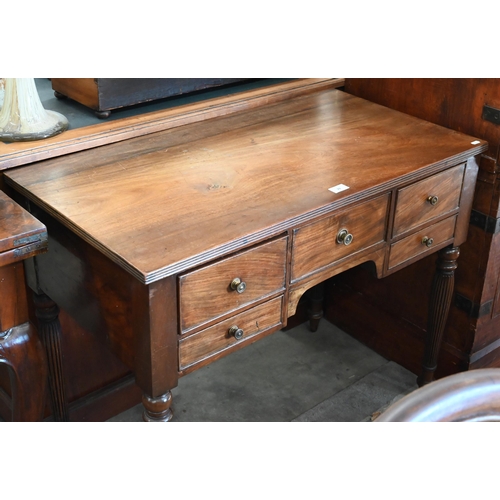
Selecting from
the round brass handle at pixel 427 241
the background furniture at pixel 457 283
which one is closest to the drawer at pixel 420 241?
the round brass handle at pixel 427 241

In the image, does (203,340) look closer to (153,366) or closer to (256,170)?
(153,366)

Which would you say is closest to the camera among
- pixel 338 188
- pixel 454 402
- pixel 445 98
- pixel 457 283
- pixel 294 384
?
pixel 454 402

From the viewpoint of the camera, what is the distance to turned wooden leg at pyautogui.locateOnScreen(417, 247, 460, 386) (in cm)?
194

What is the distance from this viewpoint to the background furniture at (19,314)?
134 cm

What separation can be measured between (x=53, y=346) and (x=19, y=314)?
0.34 metres

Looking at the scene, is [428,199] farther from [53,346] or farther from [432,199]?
[53,346]

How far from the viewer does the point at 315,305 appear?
248cm

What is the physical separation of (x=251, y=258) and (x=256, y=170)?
266 mm

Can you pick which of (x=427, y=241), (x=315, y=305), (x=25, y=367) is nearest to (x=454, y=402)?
(x=25, y=367)

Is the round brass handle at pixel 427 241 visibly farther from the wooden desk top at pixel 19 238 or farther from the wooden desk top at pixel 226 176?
the wooden desk top at pixel 19 238

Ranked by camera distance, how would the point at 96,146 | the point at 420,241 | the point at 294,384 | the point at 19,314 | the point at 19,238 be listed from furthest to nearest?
the point at 294,384 < the point at 420,241 < the point at 96,146 < the point at 19,314 < the point at 19,238

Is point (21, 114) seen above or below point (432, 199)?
above

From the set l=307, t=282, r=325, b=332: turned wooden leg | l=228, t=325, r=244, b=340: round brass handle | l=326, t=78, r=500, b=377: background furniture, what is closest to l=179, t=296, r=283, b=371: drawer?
l=228, t=325, r=244, b=340: round brass handle

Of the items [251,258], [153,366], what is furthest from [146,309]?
[251,258]
